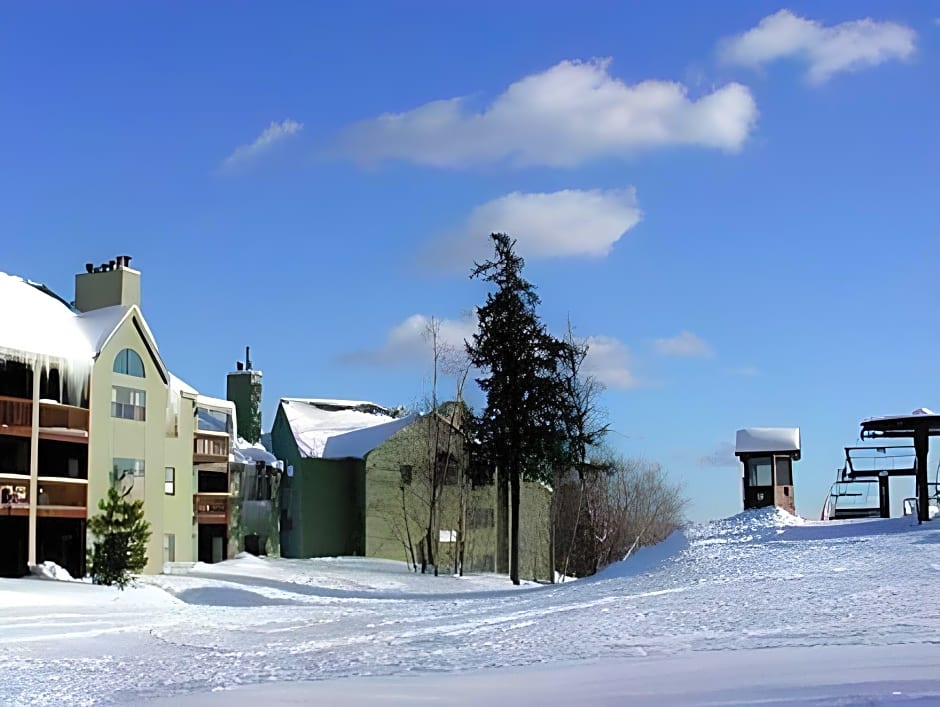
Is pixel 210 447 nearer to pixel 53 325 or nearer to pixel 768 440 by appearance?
pixel 53 325

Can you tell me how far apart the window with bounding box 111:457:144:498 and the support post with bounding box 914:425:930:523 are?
86.6ft

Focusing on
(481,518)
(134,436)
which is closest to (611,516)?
(481,518)

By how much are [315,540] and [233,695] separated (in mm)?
41646

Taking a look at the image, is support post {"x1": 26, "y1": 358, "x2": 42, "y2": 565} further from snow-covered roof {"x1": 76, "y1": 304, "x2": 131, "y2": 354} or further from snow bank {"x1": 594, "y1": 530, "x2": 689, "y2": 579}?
snow bank {"x1": 594, "y1": 530, "x2": 689, "y2": 579}

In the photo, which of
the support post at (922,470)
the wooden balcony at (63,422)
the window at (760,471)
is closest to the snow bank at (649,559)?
the window at (760,471)

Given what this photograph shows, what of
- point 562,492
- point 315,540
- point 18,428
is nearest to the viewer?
point 18,428

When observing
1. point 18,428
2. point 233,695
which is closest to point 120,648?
point 233,695

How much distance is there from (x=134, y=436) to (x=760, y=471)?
22139mm

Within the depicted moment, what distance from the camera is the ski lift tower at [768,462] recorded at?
3603 cm

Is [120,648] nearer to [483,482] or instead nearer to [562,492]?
[483,482]

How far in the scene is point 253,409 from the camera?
6197 cm

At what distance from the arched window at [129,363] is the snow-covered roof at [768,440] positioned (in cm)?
2179

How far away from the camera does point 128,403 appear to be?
139 ft

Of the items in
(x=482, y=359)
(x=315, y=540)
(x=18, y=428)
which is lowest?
(x=315, y=540)
